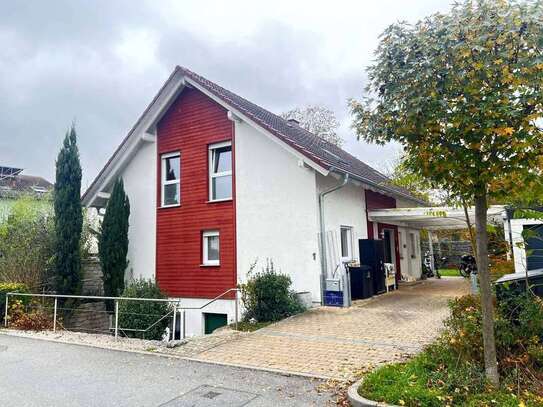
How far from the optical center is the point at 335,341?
7.71 metres

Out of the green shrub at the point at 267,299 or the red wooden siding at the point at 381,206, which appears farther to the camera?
the red wooden siding at the point at 381,206

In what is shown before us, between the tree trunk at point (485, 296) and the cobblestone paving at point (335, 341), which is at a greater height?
the tree trunk at point (485, 296)

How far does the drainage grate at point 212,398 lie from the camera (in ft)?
16.0

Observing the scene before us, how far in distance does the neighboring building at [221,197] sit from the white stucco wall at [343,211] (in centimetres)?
4

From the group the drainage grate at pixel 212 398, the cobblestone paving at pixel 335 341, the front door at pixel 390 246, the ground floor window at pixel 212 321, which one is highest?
the front door at pixel 390 246

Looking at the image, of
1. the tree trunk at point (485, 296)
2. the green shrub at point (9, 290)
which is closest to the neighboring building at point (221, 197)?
the green shrub at point (9, 290)

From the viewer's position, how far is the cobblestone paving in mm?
6383

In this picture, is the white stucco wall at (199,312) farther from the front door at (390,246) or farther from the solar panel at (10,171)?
the solar panel at (10,171)

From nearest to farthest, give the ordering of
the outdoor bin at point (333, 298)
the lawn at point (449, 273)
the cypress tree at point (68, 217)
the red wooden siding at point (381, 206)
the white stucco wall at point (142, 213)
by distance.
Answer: the outdoor bin at point (333, 298) → the cypress tree at point (68, 217) → the white stucco wall at point (142, 213) → the red wooden siding at point (381, 206) → the lawn at point (449, 273)

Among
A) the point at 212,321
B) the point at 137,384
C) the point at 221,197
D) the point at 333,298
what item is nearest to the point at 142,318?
the point at 212,321

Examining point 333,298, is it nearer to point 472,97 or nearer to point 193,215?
point 193,215

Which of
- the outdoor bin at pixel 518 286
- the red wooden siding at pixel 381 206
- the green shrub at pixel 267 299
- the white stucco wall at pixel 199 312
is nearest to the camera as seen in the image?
the outdoor bin at pixel 518 286

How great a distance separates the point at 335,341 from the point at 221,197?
756 centimetres

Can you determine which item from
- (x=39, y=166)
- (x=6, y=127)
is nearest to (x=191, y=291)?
(x=6, y=127)
